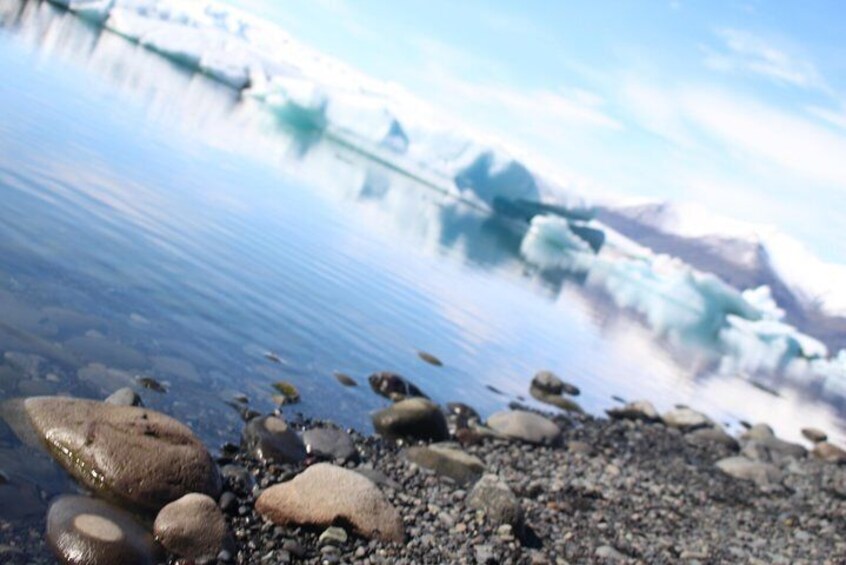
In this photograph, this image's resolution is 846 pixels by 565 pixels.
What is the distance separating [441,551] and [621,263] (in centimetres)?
6781

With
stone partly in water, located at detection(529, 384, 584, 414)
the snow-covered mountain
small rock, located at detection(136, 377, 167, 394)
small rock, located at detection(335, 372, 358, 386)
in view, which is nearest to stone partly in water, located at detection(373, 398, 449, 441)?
small rock, located at detection(335, 372, 358, 386)

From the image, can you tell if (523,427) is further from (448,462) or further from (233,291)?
(233,291)

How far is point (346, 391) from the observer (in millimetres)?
9312

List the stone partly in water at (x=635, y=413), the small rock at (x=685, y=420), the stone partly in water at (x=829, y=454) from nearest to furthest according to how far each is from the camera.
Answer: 1. the stone partly in water at (x=635, y=413)
2. the small rock at (x=685, y=420)
3. the stone partly in water at (x=829, y=454)

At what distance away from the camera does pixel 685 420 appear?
573 inches

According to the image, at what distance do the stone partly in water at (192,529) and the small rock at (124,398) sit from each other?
5.17 ft

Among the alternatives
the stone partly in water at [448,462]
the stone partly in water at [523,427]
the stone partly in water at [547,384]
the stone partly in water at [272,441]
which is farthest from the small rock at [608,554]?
the stone partly in water at [547,384]

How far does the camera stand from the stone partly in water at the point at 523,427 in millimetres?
9828

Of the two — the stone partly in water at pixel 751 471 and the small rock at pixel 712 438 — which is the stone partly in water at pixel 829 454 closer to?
the small rock at pixel 712 438

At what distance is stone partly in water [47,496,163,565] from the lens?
4074 mm

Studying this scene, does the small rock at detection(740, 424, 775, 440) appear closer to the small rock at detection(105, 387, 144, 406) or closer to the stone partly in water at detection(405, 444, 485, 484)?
the stone partly in water at detection(405, 444, 485, 484)

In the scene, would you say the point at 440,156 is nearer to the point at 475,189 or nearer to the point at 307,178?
the point at 475,189

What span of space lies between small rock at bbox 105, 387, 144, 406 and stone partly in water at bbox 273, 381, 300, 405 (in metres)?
1.97

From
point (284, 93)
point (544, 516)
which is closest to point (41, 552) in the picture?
point (544, 516)
